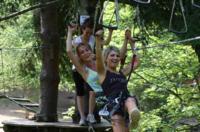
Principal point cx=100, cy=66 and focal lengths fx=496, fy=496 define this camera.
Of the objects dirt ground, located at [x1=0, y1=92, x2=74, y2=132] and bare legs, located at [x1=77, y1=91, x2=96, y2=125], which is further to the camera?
dirt ground, located at [x1=0, y1=92, x2=74, y2=132]

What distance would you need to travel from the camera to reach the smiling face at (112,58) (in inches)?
133

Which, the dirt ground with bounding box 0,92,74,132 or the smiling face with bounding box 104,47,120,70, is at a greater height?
the smiling face with bounding box 104,47,120,70

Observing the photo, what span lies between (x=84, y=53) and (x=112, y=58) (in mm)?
805

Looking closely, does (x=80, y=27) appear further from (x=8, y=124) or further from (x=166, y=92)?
(x=166, y=92)

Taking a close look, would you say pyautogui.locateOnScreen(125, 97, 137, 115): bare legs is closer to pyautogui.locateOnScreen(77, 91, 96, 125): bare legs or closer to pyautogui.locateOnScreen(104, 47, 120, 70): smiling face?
pyautogui.locateOnScreen(104, 47, 120, 70): smiling face

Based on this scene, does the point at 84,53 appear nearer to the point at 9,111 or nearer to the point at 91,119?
the point at 91,119

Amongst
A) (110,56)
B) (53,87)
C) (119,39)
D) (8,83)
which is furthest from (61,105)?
(110,56)

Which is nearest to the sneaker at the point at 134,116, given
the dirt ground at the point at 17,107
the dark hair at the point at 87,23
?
the dark hair at the point at 87,23

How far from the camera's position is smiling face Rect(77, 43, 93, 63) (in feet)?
13.6

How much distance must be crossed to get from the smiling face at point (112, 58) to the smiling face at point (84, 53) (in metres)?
0.74

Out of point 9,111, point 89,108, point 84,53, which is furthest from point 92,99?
point 9,111

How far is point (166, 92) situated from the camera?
978 cm

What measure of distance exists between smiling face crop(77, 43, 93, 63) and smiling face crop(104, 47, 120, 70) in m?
0.74

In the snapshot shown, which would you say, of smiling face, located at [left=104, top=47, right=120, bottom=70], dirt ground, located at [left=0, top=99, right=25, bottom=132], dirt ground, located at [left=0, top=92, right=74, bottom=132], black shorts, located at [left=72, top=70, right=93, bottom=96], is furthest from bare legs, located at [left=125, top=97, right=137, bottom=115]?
dirt ground, located at [left=0, top=92, right=74, bottom=132]
